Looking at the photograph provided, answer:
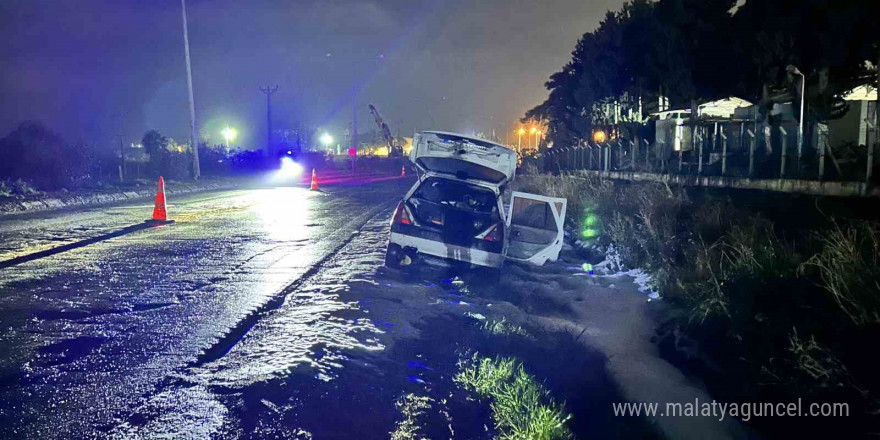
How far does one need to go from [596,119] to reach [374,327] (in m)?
34.1

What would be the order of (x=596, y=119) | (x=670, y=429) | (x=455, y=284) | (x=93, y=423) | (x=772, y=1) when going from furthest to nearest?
(x=596, y=119), (x=772, y=1), (x=455, y=284), (x=670, y=429), (x=93, y=423)

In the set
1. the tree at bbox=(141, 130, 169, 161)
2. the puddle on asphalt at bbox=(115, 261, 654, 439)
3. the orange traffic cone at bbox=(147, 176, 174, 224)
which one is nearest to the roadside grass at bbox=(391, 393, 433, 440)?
the puddle on asphalt at bbox=(115, 261, 654, 439)

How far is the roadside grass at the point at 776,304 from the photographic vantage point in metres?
4.42

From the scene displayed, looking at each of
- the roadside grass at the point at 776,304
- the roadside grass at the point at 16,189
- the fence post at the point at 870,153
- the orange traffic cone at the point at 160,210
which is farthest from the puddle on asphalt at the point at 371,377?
the roadside grass at the point at 16,189

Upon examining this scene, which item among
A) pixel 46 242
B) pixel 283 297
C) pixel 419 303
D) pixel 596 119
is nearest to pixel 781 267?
pixel 419 303

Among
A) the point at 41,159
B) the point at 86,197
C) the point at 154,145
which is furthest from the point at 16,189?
the point at 154,145

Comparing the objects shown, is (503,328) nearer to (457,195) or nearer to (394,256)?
(394,256)

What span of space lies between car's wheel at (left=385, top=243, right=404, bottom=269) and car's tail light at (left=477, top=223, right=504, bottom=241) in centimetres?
121

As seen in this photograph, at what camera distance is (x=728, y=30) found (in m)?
20.6

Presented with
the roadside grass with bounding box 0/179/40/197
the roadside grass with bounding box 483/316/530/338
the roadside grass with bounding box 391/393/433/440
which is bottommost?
the roadside grass with bounding box 483/316/530/338

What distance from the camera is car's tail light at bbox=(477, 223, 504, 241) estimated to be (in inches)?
349

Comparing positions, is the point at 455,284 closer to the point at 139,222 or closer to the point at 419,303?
the point at 419,303

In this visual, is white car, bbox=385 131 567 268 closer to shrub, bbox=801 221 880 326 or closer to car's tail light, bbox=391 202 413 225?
car's tail light, bbox=391 202 413 225

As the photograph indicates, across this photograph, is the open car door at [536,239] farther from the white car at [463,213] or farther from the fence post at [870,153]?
the fence post at [870,153]
